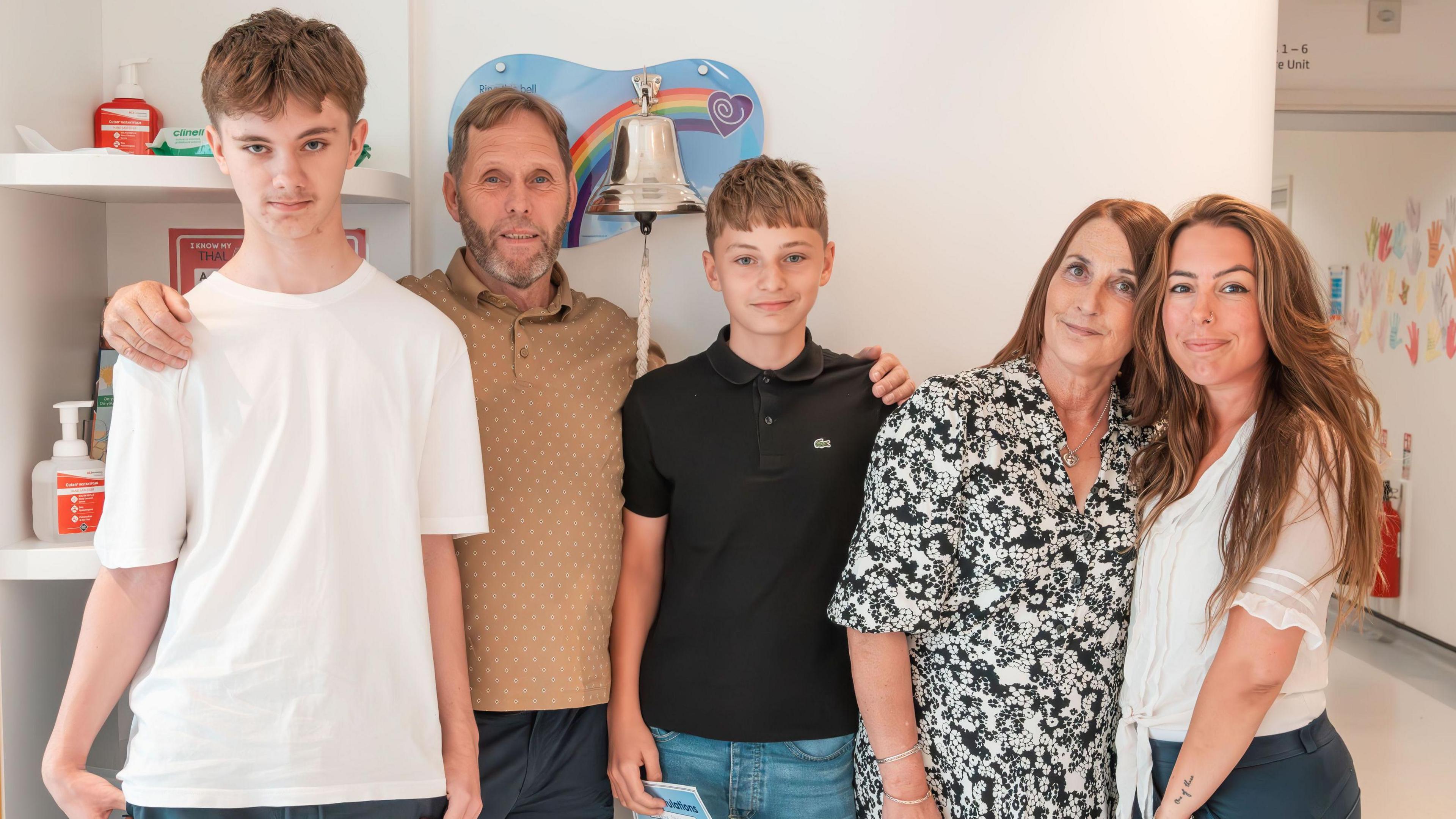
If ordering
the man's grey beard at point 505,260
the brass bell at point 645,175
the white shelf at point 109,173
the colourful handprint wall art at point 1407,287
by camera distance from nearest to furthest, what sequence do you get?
1. the white shelf at point 109,173
2. the man's grey beard at point 505,260
3. the brass bell at point 645,175
4. the colourful handprint wall art at point 1407,287

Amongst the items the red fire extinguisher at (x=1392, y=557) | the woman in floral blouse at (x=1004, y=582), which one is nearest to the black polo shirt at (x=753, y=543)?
the woman in floral blouse at (x=1004, y=582)

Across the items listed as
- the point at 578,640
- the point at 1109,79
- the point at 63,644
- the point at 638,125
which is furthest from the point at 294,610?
the point at 1109,79

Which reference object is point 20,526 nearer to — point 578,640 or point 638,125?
point 578,640

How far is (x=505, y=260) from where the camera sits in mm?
1748

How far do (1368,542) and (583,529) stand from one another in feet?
4.05

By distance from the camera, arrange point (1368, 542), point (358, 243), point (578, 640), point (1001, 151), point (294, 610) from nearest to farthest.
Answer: point (294, 610) → point (1368, 542) → point (578, 640) → point (358, 243) → point (1001, 151)

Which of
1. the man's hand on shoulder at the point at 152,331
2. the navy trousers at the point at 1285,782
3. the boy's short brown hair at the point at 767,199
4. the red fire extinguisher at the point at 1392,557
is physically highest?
the boy's short brown hair at the point at 767,199

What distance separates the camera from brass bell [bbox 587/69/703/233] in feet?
6.24

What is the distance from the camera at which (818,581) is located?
5.55 feet

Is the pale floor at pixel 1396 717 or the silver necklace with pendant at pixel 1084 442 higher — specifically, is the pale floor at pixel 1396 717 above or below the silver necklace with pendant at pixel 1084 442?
below

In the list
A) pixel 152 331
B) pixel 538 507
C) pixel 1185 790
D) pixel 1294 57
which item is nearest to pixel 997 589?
pixel 1185 790

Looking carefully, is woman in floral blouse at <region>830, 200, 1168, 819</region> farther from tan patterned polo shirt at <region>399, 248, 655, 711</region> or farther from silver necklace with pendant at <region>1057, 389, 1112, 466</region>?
tan patterned polo shirt at <region>399, 248, 655, 711</region>

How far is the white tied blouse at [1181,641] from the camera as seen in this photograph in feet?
4.96

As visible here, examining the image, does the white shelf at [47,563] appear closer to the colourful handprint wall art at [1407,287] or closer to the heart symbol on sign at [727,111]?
the heart symbol on sign at [727,111]
